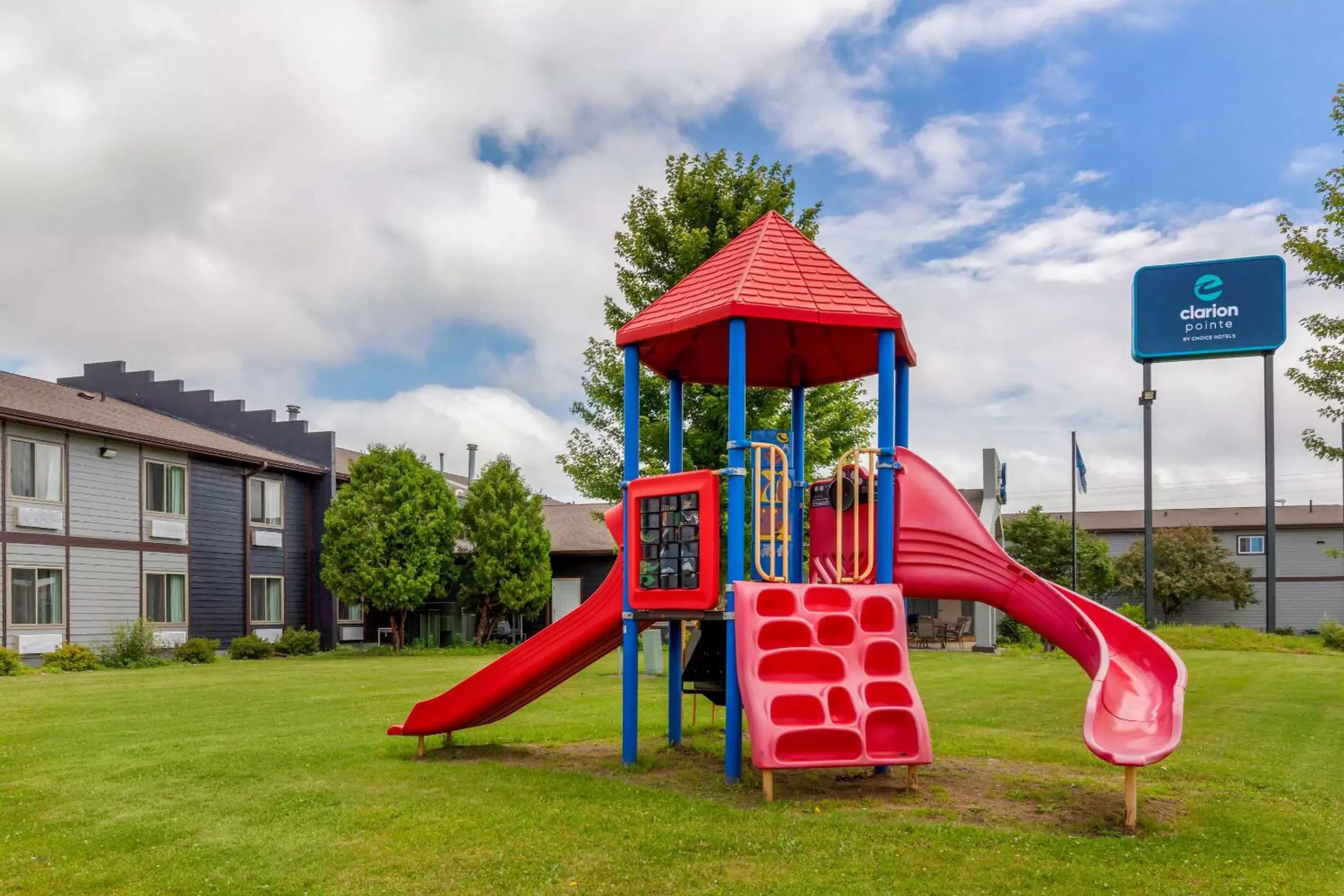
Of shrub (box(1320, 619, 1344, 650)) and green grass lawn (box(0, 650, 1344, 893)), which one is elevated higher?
green grass lawn (box(0, 650, 1344, 893))

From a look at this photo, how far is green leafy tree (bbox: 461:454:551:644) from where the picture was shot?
31812 mm

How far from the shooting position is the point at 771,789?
8258 mm

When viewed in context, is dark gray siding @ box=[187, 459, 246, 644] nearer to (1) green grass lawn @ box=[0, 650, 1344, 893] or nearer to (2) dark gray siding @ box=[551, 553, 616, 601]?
(2) dark gray siding @ box=[551, 553, 616, 601]

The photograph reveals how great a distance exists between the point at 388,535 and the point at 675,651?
21.1m

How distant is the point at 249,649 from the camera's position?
91.1ft

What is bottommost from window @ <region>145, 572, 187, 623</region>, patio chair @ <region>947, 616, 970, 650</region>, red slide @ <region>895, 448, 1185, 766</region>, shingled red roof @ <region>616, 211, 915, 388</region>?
patio chair @ <region>947, 616, 970, 650</region>

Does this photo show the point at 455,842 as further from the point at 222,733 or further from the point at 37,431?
the point at 37,431

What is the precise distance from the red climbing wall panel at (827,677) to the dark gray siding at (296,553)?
25566 millimetres

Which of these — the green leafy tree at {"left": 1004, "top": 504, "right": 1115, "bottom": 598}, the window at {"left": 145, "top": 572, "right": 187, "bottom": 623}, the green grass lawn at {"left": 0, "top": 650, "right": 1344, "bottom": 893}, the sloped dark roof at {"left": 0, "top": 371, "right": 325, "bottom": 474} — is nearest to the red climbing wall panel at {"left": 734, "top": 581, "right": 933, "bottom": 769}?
the green grass lawn at {"left": 0, "top": 650, "right": 1344, "bottom": 893}

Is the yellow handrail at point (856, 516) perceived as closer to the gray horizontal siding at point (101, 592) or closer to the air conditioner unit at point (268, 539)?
the gray horizontal siding at point (101, 592)

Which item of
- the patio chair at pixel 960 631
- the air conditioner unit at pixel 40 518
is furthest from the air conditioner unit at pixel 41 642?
the patio chair at pixel 960 631

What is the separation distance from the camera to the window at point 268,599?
99.5 feet

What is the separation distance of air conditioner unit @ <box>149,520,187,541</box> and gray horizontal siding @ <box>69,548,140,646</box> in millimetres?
714

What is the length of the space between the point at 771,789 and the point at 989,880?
7.49ft
